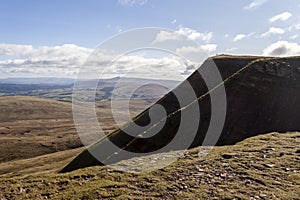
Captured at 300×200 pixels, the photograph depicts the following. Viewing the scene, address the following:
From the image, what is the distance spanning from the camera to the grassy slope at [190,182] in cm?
1462

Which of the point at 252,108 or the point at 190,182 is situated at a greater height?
the point at 252,108

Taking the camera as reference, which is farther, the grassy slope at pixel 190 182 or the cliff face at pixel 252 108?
the cliff face at pixel 252 108

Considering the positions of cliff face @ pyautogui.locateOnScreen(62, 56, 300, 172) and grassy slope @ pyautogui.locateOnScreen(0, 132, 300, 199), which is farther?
cliff face @ pyautogui.locateOnScreen(62, 56, 300, 172)

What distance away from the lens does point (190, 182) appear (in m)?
15.8

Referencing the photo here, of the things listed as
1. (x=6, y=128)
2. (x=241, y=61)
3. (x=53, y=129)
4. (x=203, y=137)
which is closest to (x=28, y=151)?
(x=53, y=129)

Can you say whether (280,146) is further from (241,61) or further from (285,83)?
(241,61)

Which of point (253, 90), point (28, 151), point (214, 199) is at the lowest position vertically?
point (28, 151)

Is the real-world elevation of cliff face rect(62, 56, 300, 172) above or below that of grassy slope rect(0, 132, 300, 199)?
above

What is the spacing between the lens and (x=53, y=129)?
180 m

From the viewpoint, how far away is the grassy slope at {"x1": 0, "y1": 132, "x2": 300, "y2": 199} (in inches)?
576

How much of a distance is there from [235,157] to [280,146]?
5824 mm

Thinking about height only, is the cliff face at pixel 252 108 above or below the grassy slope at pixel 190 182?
above

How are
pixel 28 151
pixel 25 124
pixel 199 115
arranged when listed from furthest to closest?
pixel 25 124 < pixel 28 151 < pixel 199 115

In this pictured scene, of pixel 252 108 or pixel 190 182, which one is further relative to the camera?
pixel 252 108
